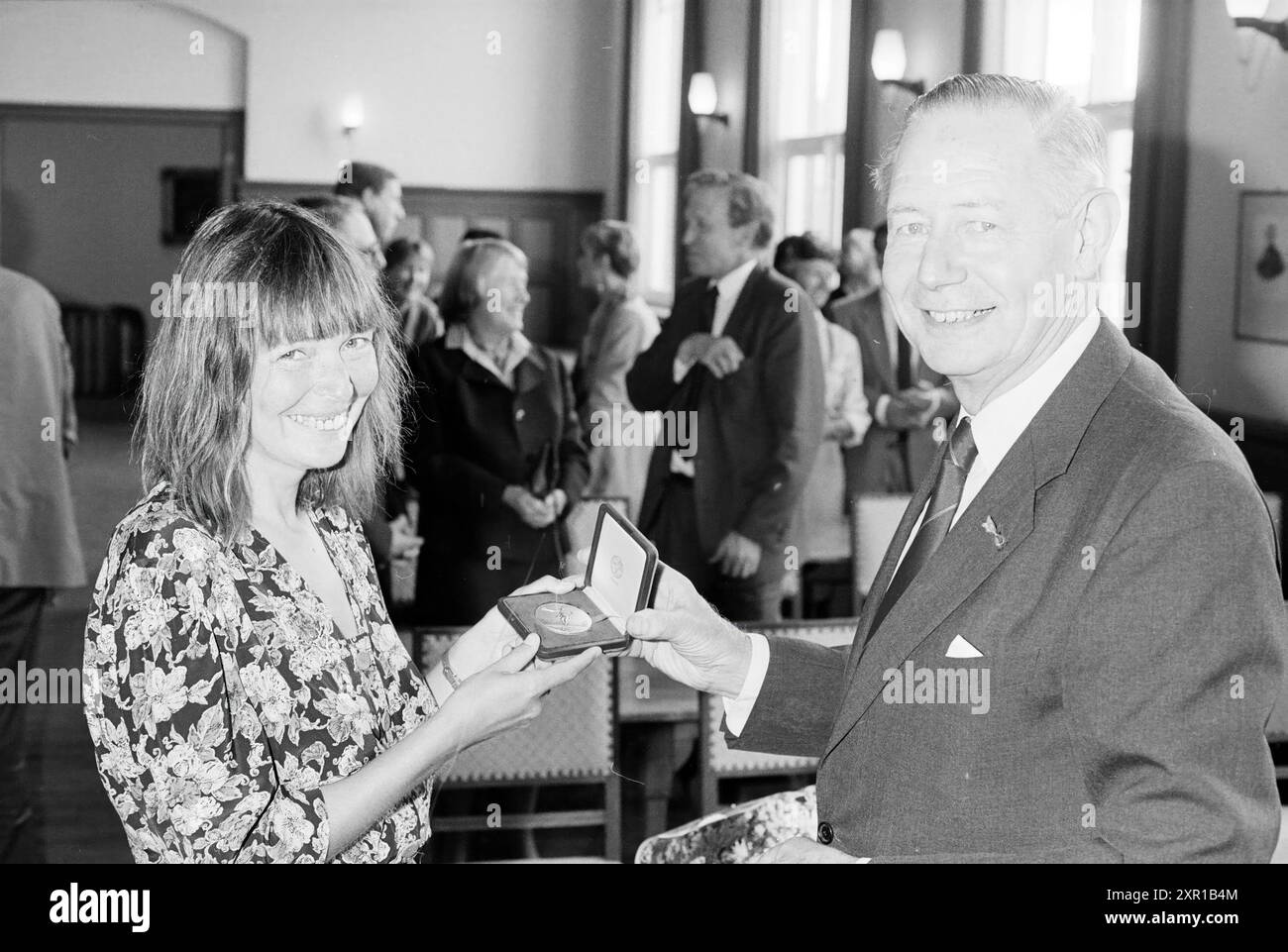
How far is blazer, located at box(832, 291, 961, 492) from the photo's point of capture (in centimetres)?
425

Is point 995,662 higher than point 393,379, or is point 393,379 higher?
point 393,379

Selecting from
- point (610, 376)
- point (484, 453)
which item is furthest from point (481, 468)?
point (610, 376)

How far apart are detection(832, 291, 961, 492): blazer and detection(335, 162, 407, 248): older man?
4.82 feet

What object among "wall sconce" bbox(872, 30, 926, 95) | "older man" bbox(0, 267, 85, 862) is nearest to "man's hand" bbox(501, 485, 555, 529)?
"older man" bbox(0, 267, 85, 862)

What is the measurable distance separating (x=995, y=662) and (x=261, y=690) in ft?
2.81

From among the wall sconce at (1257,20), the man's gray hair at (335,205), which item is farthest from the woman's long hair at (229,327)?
the wall sconce at (1257,20)

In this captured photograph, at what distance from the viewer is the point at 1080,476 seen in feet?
4.71

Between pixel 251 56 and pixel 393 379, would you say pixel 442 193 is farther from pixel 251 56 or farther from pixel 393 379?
pixel 393 379

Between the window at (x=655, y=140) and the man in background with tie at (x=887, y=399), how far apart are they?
652 mm

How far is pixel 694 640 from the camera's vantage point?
1.88m

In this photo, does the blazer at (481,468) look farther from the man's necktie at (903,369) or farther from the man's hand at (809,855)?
the man's hand at (809,855)

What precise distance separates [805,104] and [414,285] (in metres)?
1.51

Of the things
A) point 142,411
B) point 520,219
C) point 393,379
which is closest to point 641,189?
point 520,219

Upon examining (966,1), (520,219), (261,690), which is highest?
(966,1)
